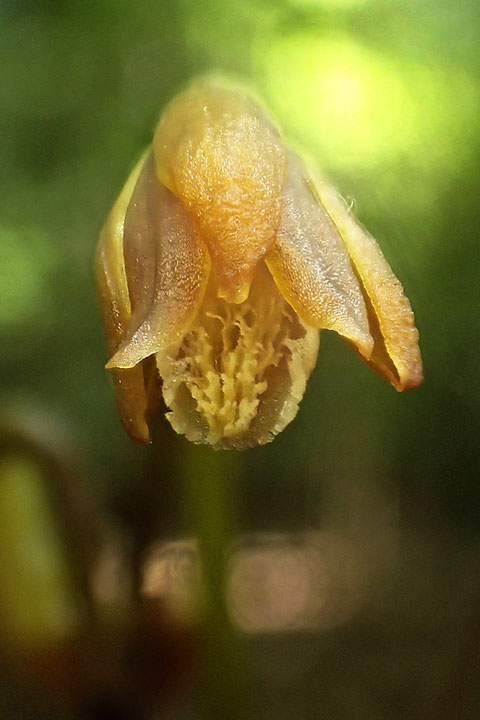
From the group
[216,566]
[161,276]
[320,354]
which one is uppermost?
[161,276]

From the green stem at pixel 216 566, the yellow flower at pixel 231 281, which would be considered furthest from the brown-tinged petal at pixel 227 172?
the green stem at pixel 216 566

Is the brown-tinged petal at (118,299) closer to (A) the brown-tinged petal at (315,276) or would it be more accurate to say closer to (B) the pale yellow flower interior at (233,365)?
(B) the pale yellow flower interior at (233,365)

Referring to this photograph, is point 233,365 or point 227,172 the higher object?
point 227,172

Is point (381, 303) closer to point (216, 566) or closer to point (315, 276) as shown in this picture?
point (315, 276)

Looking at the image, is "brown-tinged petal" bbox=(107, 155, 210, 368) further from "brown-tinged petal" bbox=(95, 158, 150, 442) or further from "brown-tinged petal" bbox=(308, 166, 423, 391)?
"brown-tinged petal" bbox=(308, 166, 423, 391)

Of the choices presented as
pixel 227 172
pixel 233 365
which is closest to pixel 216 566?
pixel 233 365
